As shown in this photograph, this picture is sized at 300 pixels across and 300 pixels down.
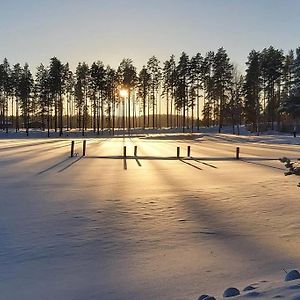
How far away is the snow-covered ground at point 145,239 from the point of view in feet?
17.6

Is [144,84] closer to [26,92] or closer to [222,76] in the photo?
[222,76]

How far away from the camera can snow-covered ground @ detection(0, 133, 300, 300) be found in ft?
17.6

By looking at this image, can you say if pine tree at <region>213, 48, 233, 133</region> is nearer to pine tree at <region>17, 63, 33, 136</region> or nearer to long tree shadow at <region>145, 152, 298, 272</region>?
pine tree at <region>17, 63, 33, 136</region>

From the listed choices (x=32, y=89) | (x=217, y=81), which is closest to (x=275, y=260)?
(x=217, y=81)

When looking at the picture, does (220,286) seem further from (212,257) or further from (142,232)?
(142,232)

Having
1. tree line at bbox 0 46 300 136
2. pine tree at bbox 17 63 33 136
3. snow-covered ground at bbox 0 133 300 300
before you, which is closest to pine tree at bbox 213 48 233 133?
tree line at bbox 0 46 300 136

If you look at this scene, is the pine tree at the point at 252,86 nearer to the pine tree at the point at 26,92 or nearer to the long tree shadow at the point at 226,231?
the pine tree at the point at 26,92

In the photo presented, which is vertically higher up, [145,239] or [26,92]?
[26,92]

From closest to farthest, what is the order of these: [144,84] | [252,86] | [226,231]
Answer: [226,231] → [252,86] → [144,84]

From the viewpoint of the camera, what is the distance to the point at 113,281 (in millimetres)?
5531

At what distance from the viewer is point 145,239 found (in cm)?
748

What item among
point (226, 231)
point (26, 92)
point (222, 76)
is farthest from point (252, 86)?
point (226, 231)

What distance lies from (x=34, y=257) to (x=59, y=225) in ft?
6.23

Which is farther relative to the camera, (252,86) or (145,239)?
(252,86)
